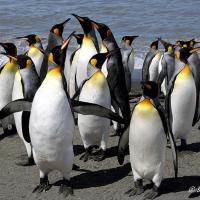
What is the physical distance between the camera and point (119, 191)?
606cm

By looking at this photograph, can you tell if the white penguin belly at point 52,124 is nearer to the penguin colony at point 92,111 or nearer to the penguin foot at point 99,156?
the penguin colony at point 92,111

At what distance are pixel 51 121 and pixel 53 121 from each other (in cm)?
2

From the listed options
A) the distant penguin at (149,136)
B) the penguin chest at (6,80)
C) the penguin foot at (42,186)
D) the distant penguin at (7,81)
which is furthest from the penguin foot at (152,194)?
the penguin chest at (6,80)

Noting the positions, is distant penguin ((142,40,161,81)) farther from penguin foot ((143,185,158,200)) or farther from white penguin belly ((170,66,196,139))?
penguin foot ((143,185,158,200))

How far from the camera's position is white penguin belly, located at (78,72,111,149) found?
6.84 metres

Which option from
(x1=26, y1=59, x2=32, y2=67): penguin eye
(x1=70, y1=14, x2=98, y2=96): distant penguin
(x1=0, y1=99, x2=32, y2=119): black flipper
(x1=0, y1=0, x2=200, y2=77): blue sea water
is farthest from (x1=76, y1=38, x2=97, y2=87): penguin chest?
(x1=0, y1=0, x2=200, y2=77): blue sea water

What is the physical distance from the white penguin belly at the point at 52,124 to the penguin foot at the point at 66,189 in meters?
0.23

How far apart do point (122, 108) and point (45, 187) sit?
212cm

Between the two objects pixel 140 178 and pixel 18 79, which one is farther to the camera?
pixel 18 79

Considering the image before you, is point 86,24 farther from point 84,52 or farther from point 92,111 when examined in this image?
point 92,111

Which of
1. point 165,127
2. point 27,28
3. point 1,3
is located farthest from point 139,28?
point 165,127

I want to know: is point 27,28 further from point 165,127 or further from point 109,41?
point 165,127

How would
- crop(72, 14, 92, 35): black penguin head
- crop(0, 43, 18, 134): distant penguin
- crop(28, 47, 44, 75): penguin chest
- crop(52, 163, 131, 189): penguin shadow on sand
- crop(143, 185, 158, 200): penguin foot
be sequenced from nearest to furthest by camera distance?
1. crop(143, 185, 158, 200): penguin foot
2. crop(52, 163, 131, 189): penguin shadow on sand
3. crop(0, 43, 18, 134): distant penguin
4. crop(72, 14, 92, 35): black penguin head
5. crop(28, 47, 44, 75): penguin chest

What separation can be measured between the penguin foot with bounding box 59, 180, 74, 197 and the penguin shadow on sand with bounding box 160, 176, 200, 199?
0.90 m
